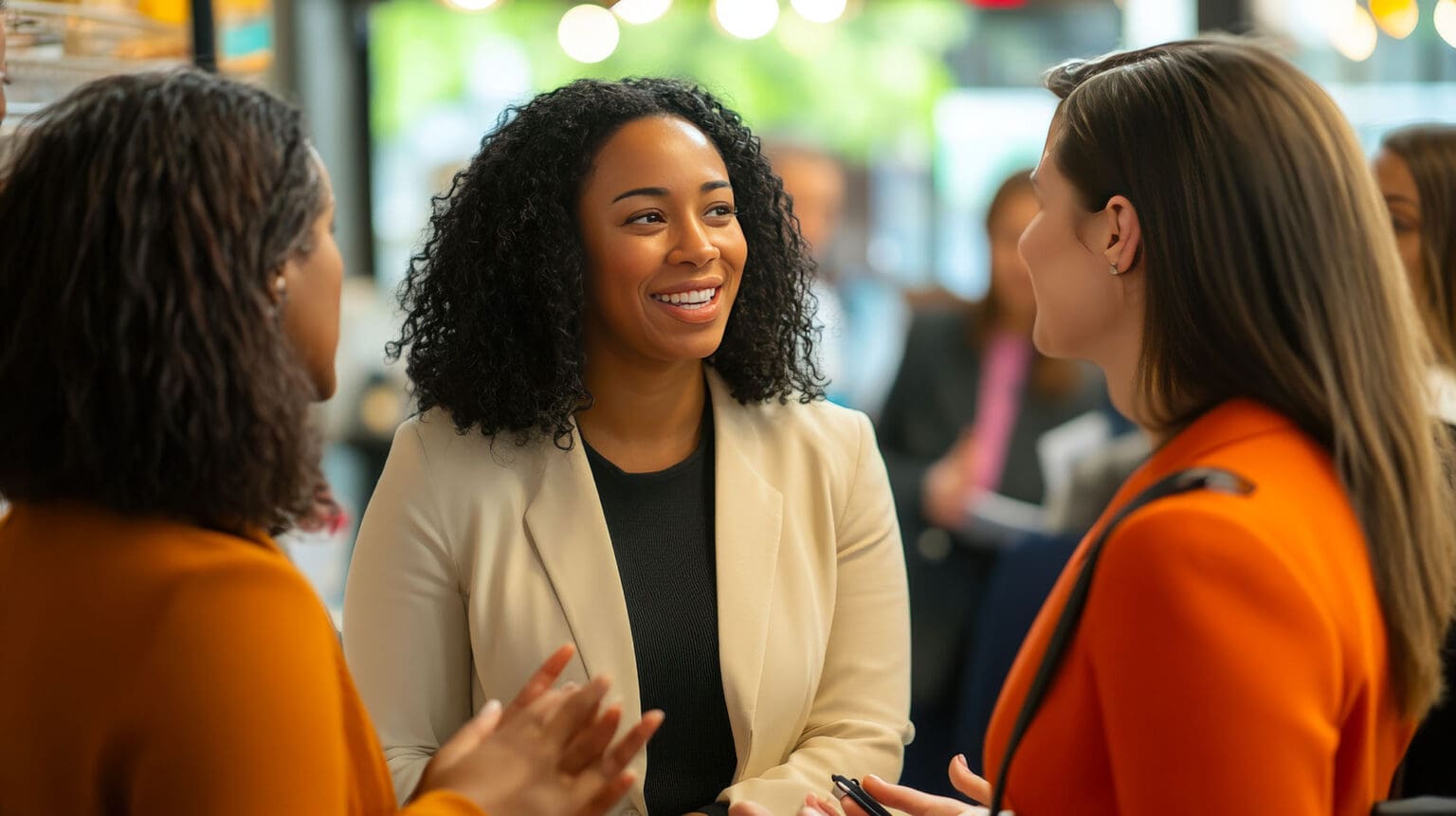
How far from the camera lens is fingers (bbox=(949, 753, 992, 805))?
4.99 feet

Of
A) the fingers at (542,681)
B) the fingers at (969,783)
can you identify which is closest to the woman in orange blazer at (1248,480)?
the fingers at (969,783)

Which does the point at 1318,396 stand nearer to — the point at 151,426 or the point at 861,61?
the point at 151,426

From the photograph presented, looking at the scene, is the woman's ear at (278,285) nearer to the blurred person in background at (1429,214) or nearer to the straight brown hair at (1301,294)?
the straight brown hair at (1301,294)

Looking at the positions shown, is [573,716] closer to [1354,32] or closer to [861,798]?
[861,798]

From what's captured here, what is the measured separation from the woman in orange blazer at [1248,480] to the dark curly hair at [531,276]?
2.22ft

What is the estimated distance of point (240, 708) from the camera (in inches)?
41.2

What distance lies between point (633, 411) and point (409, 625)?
1.43 ft

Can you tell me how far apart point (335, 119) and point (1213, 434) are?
4.63 metres

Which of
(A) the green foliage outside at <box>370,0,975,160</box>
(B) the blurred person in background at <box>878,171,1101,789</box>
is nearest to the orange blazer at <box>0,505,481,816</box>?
(B) the blurred person in background at <box>878,171,1101,789</box>

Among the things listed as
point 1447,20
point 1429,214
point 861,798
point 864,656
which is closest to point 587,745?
point 861,798

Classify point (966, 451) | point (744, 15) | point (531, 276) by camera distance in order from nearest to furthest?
point (531, 276) < point (966, 451) < point (744, 15)

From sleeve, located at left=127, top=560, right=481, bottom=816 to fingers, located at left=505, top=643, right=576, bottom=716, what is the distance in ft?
0.87

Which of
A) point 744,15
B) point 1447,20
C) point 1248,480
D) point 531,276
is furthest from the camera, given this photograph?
point 744,15

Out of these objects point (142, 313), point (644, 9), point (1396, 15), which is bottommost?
Answer: point (142, 313)
